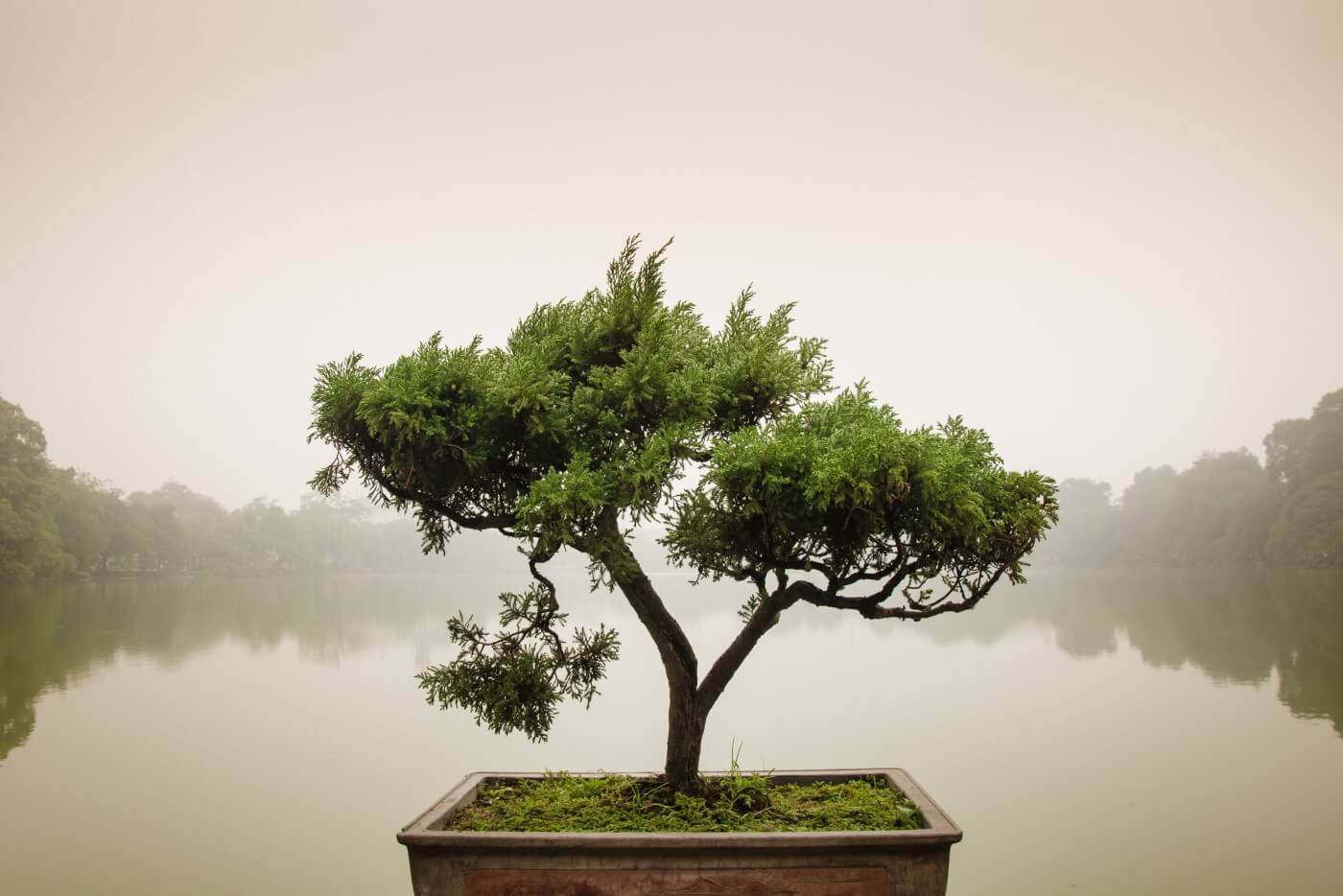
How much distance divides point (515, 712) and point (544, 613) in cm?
56

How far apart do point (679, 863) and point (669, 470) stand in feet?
5.66

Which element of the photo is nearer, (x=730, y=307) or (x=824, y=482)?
(x=824, y=482)

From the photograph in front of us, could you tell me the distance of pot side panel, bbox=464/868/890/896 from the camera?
392 cm

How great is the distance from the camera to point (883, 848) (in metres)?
3.98

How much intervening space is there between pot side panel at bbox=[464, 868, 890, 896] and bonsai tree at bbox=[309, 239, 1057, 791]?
907mm
